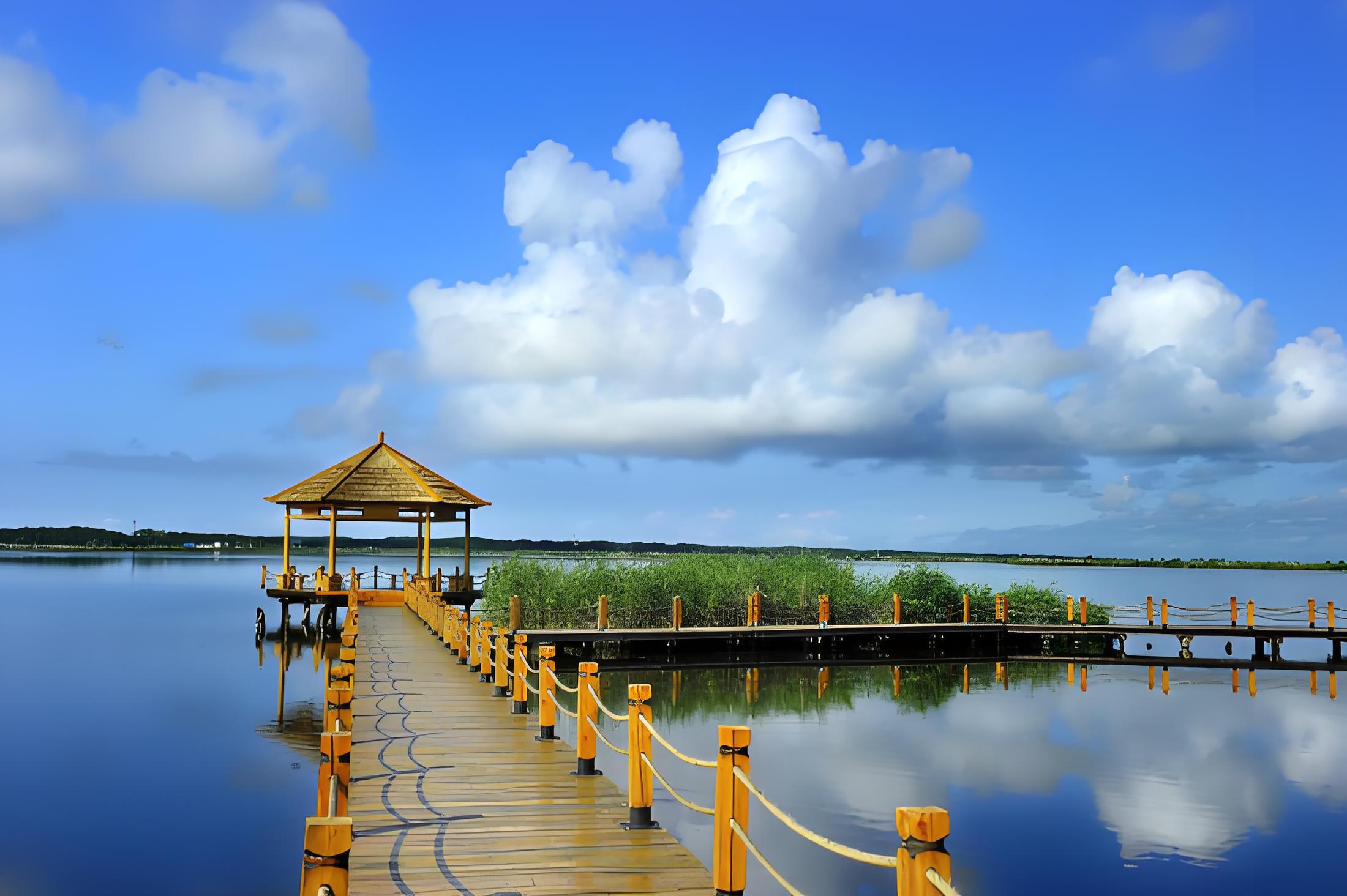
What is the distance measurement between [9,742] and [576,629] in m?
13.5

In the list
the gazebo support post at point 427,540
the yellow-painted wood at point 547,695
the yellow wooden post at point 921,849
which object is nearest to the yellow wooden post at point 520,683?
the yellow-painted wood at point 547,695

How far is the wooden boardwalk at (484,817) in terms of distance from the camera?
21.5 ft

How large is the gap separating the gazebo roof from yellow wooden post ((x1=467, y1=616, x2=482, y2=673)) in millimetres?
A: 12067

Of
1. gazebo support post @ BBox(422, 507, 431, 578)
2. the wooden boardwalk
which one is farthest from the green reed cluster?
the wooden boardwalk

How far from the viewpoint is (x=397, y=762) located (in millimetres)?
10258

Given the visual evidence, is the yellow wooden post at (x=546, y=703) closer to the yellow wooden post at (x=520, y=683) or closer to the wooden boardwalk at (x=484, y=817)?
the wooden boardwalk at (x=484, y=817)

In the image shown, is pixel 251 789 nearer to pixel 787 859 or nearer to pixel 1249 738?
pixel 787 859

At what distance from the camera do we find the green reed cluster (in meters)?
31.0

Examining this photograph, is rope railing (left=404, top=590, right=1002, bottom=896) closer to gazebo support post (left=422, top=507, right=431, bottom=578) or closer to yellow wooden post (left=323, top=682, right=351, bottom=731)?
yellow wooden post (left=323, top=682, right=351, bottom=731)

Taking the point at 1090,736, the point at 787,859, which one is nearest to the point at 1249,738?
the point at 1090,736

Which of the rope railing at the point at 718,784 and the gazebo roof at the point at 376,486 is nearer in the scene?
the rope railing at the point at 718,784

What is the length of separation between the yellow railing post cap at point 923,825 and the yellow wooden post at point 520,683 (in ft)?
33.1

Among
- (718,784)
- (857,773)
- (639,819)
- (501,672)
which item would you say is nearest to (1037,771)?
(857,773)

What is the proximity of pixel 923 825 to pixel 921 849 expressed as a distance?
0.34 feet
